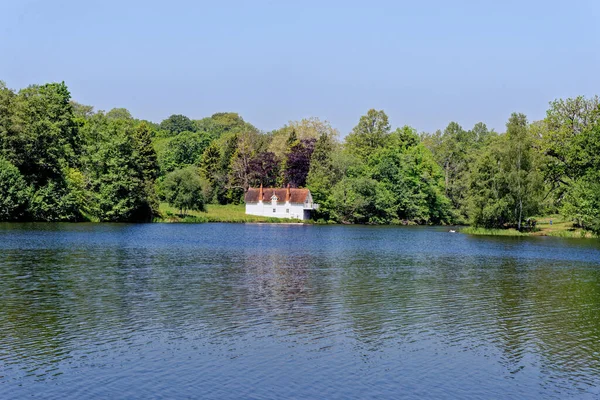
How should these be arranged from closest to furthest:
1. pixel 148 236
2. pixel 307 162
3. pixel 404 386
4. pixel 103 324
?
pixel 404 386 → pixel 103 324 → pixel 148 236 → pixel 307 162

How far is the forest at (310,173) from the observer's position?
309 ft

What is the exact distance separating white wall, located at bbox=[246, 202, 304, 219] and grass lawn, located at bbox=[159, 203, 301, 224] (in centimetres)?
173

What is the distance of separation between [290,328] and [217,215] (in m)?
103

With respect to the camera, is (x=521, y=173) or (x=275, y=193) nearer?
(x=521, y=173)

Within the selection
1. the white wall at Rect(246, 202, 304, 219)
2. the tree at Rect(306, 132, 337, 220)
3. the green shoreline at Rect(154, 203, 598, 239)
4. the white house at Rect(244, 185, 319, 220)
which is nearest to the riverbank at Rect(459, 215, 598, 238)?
the green shoreline at Rect(154, 203, 598, 239)

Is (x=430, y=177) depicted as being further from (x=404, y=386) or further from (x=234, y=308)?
(x=404, y=386)

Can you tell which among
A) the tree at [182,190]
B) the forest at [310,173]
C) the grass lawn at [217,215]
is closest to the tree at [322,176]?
the forest at [310,173]

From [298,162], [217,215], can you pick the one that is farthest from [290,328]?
[298,162]

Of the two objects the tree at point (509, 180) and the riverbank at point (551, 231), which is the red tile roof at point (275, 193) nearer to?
the riverbank at point (551, 231)

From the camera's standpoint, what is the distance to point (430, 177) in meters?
143

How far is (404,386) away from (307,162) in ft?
446

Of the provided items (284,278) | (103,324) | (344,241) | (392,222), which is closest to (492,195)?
(344,241)

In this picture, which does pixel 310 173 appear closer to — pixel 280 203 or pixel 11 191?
pixel 280 203

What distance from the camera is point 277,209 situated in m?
143
